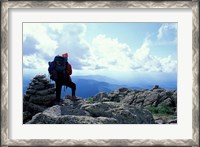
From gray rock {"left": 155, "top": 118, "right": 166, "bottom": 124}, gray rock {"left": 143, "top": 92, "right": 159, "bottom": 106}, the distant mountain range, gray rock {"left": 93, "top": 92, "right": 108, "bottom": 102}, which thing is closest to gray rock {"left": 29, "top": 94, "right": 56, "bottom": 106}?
the distant mountain range

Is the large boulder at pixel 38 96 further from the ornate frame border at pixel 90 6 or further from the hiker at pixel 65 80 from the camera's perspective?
the ornate frame border at pixel 90 6

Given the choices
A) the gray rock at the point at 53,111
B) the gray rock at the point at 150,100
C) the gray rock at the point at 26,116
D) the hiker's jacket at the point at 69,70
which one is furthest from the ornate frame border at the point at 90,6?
the hiker's jacket at the point at 69,70

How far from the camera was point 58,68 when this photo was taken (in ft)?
12.4

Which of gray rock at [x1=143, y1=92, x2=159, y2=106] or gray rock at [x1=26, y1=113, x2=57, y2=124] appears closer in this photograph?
gray rock at [x1=26, y1=113, x2=57, y2=124]

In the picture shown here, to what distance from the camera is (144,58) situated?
379 centimetres

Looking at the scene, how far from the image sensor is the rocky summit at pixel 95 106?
12.2ft

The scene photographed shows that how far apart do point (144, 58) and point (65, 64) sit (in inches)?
31.5

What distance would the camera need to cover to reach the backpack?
12.3 feet

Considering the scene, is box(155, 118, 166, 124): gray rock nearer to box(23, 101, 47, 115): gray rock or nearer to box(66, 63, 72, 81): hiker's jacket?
box(66, 63, 72, 81): hiker's jacket

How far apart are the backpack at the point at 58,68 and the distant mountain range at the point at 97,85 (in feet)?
0.39

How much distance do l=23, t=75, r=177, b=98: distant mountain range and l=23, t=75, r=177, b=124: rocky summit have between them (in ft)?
0.14

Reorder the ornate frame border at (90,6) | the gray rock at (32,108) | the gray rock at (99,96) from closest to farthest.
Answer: the ornate frame border at (90,6) → the gray rock at (32,108) → the gray rock at (99,96)

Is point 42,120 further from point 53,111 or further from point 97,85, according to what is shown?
point 97,85

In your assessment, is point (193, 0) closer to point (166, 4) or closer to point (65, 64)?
point (166, 4)
